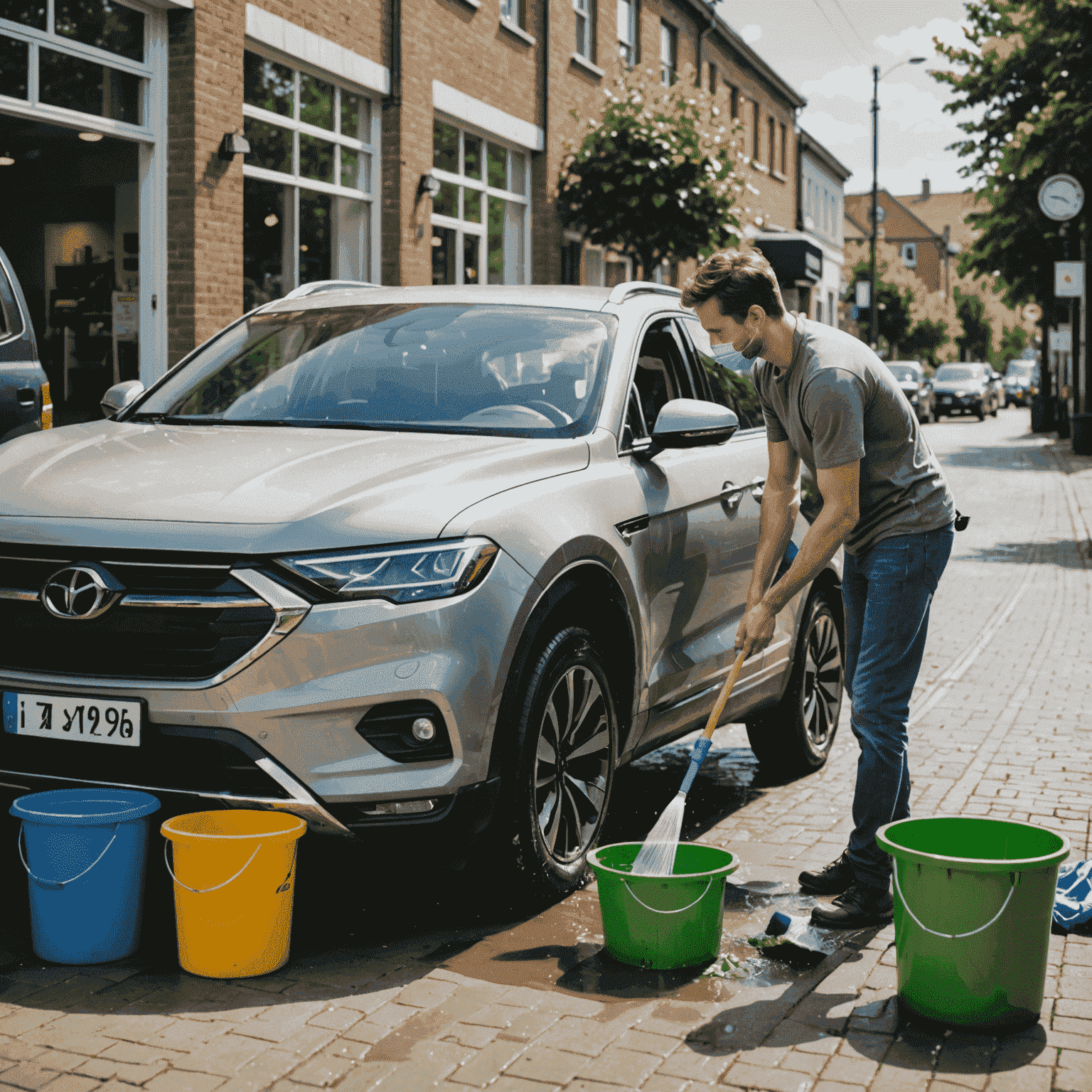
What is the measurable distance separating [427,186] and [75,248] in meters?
5.62

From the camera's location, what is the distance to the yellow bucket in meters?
3.71

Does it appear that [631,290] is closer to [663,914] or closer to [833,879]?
[833,879]

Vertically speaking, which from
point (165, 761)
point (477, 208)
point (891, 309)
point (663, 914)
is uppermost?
point (891, 309)

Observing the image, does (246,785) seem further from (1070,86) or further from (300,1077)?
(1070,86)

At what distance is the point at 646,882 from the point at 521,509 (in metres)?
1.08

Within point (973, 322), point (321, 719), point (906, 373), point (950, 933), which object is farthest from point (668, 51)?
point (973, 322)

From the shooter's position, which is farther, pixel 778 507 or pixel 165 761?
pixel 778 507

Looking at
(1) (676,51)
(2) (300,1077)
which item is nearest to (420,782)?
(2) (300,1077)

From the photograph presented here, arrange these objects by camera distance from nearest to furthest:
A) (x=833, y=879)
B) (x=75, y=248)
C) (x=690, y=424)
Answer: (x=833, y=879)
(x=690, y=424)
(x=75, y=248)

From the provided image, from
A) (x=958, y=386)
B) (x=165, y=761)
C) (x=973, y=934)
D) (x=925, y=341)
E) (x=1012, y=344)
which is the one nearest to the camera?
(x=973, y=934)

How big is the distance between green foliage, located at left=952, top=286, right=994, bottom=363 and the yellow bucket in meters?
99.2

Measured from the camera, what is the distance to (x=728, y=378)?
6211 mm

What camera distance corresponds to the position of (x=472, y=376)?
16.7ft

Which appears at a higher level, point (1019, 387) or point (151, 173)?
point (1019, 387)
